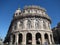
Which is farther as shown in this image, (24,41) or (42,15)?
(42,15)

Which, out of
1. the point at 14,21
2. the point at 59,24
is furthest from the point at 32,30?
the point at 59,24

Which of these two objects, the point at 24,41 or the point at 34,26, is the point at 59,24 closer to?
the point at 34,26

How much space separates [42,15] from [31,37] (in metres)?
8.87

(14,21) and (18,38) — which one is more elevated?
(14,21)

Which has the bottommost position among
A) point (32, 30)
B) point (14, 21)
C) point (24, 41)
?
point (24, 41)

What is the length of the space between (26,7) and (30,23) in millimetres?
7372

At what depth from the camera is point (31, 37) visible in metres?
47.8

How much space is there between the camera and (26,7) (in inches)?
2105

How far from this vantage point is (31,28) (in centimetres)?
4812

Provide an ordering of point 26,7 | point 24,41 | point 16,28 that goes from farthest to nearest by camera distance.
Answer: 1. point 26,7
2. point 16,28
3. point 24,41

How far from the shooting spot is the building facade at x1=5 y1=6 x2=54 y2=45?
47281 millimetres

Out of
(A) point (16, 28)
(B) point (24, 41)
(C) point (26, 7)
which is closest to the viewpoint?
(B) point (24, 41)

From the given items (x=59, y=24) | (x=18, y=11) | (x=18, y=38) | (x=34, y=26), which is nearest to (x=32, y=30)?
(x=34, y=26)

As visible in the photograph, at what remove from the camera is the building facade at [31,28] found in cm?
4728
